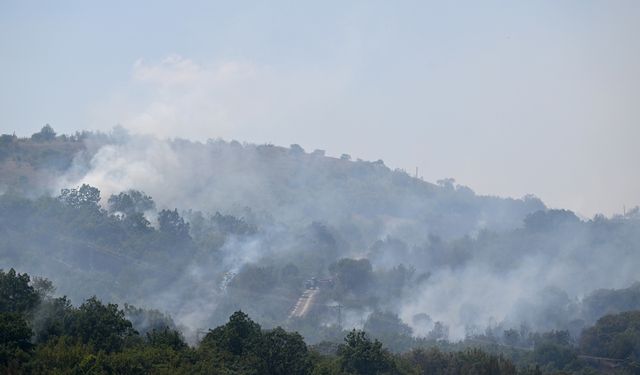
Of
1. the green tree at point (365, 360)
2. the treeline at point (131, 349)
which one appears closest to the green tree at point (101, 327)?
the treeline at point (131, 349)

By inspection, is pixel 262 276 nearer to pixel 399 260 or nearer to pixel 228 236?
pixel 228 236

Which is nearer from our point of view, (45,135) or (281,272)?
(281,272)

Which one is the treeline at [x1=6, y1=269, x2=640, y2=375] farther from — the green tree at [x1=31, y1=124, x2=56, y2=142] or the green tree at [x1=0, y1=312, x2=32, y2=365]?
the green tree at [x1=31, y1=124, x2=56, y2=142]

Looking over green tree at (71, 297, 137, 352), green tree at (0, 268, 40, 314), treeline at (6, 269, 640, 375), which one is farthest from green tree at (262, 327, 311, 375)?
green tree at (0, 268, 40, 314)

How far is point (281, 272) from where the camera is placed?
114750 mm

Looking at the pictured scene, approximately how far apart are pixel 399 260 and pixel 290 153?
208 ft

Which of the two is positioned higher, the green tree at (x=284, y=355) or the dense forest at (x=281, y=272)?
the dense forest at (x=281, y=272)

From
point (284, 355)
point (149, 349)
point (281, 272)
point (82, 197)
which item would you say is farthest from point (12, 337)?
point (82, 197)

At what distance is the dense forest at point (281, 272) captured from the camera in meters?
55.2

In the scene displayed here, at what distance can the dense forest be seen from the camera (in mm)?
55188

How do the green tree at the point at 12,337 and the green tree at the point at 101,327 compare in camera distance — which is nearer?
the green tree at the point at 12,337

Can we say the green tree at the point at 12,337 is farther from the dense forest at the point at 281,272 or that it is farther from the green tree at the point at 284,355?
the green tree at the point at 284,355

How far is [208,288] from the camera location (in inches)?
4291

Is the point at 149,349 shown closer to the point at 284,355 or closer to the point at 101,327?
the point at 101,327
